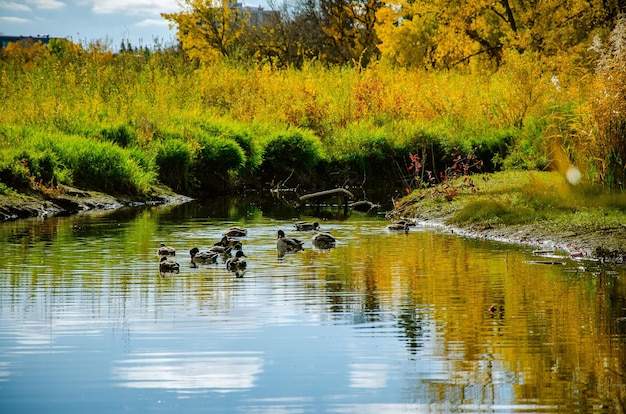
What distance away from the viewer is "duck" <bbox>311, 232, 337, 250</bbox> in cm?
1277

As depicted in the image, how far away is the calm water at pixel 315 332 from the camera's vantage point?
5.89 metres

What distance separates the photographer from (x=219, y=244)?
12352mm

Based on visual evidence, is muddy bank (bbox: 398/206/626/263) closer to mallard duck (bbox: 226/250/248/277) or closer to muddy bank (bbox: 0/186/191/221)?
mallard duck (bbox: 226/250/248/277)

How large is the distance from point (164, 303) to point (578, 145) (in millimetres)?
8243

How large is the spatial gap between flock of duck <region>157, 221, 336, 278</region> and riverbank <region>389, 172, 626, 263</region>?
2.37 m

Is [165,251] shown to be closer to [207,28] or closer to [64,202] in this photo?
[64,202]

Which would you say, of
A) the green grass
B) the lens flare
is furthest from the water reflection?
the lens flare

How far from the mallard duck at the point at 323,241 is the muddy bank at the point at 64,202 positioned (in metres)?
6.37

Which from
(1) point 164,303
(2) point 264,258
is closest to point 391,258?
(2) point 264,258

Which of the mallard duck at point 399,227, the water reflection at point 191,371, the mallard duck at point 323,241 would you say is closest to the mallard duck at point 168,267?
the mallard duck at point 323,241

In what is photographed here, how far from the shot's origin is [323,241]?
506 inches

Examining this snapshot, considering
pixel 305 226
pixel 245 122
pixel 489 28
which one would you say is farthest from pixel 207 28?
pixel 305 226

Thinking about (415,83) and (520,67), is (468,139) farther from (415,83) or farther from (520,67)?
(415,83)

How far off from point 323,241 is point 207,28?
39954 mm
